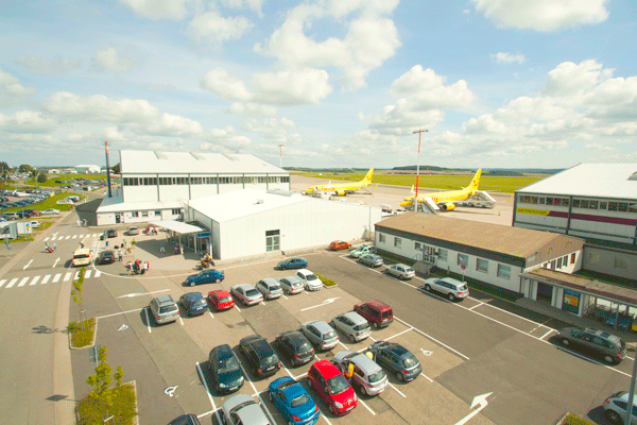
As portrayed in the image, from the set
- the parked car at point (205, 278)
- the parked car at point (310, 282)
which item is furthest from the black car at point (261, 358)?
the parked car at point (205, 278)

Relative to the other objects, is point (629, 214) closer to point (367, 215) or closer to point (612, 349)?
point (612, 349)

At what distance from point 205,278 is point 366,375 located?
2214 cm

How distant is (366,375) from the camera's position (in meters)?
16.3

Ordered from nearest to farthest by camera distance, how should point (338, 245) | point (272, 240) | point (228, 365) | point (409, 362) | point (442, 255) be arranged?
point (228, 365) < point (409, 362) < point (442, 255) < point (272, 240) < point (338, 245)

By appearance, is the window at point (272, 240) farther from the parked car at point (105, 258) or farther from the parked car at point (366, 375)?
the parked car at point (366, 375)

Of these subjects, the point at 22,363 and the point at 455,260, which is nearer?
the point at 22,363

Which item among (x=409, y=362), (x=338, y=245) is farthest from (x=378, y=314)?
(x=338, y=245)

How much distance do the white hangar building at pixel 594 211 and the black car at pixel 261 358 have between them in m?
38.0

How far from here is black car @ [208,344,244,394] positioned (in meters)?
16.7

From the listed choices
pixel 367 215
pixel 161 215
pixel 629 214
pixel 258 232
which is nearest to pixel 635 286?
pixel 629 214

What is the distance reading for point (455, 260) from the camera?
34719 mm

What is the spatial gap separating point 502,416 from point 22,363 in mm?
28032

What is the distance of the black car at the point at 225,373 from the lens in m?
16.7

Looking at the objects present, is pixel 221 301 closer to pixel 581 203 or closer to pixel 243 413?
pixel 243 413
